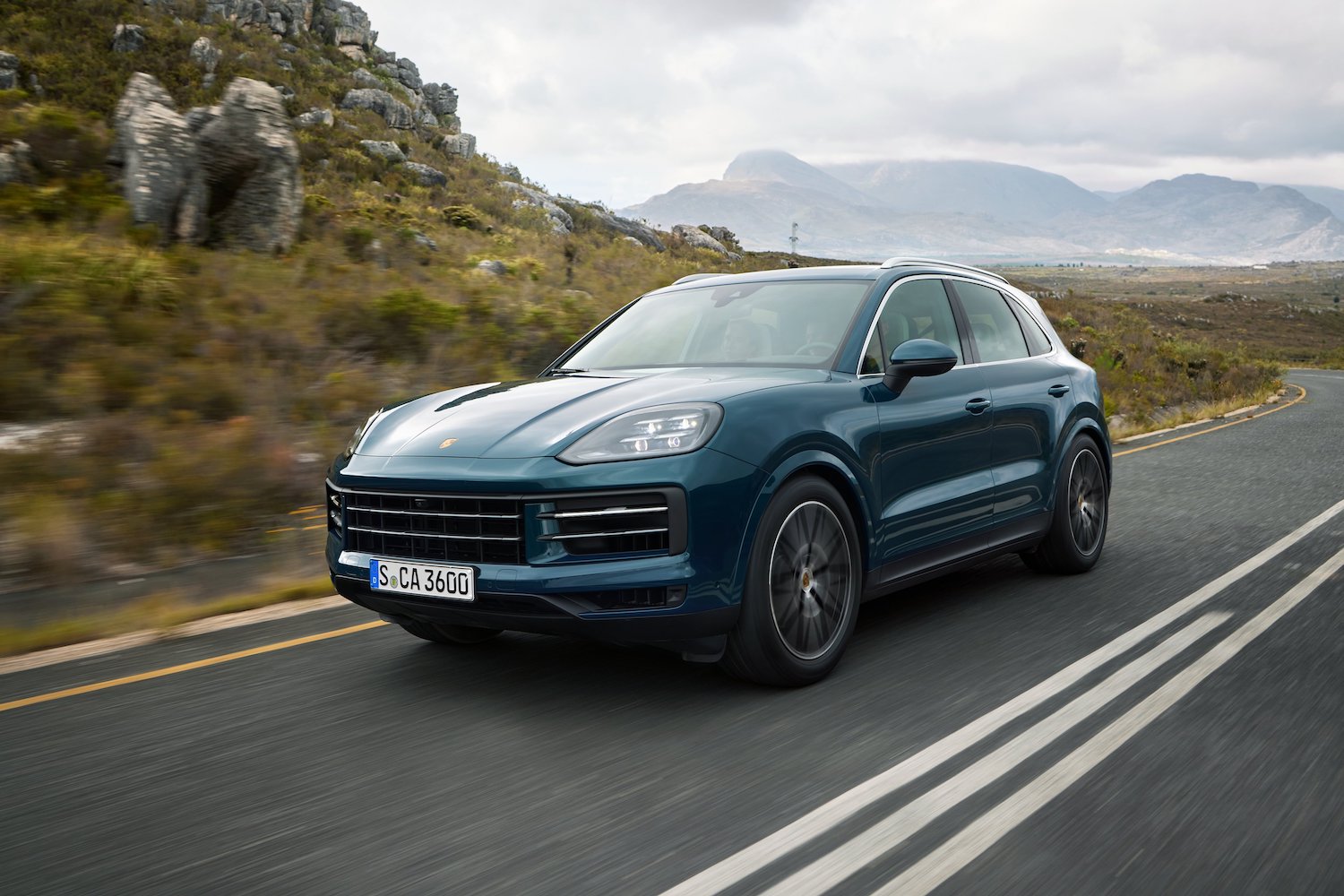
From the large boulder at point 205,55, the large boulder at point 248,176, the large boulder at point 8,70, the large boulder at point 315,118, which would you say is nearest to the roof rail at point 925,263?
the large boulder at point 248,176

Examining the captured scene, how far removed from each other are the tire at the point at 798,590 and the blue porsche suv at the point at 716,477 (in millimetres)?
10

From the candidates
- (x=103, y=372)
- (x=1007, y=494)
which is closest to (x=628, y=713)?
(x=1007, y=494)

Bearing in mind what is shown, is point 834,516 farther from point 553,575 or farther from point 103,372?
point 103,372

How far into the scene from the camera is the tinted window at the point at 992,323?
605cm

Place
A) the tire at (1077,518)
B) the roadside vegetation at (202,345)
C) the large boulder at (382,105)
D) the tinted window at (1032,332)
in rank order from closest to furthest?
the tire at (1077,518) < the tinted window at (1032,332) < the roadside vegetation at (202,345) < the large boulder at (382,105)

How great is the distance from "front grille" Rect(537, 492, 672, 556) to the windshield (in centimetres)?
133

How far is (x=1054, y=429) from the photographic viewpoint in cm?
639

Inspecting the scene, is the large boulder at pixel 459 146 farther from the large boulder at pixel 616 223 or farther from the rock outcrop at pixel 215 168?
the rock outcrop at pixel 215 168

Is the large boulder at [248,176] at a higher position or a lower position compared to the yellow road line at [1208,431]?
higher

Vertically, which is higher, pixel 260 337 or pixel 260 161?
pixel 260 161

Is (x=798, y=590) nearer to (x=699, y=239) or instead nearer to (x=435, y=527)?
(x=435, y=527)

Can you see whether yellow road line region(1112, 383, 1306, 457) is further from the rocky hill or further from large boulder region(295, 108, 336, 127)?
large boulder region(295, 108, 336, 127)

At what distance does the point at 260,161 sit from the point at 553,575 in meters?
12.3

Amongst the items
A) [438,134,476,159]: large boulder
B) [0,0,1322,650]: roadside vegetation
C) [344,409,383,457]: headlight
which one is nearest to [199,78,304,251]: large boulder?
[0,0,1322,650]: roadside vegetation
